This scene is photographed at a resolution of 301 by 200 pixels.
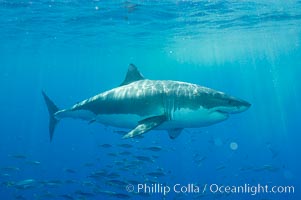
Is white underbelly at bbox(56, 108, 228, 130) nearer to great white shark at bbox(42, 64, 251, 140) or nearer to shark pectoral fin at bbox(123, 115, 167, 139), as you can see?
great white shark at bbox(42, 64, 251, 140)

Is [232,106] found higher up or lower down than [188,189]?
higher up

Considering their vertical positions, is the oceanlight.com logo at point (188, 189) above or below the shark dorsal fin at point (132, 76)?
A: below

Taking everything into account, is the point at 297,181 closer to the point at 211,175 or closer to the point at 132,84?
the point at 211,175

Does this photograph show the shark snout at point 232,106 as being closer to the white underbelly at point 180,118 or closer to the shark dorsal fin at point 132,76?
the white underbelly at point 180,118

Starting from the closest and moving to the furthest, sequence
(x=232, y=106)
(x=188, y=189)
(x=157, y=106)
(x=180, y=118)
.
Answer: (x=232, y=106) < (x=180, y=118) < (x=157, y=106) < (x=188, y=189)

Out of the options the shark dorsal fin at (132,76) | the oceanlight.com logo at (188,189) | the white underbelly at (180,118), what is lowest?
the oceanlight.com logo at (188,189)

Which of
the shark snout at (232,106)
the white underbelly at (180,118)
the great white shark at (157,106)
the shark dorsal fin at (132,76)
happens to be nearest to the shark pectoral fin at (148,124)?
the great white shark at (157,106)

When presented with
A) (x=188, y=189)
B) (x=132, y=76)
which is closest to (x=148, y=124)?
(x=132, y=76)

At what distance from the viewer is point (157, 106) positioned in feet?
24.6

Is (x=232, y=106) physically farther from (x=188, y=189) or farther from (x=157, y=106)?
(x=188, y=189)

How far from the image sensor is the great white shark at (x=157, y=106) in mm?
6676

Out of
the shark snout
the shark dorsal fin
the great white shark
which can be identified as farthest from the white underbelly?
the shark dorsal fin

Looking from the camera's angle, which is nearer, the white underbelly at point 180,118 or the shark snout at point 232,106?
the shark snout at point 232,106

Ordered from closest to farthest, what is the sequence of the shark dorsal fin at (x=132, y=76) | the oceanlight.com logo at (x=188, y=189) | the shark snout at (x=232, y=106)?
the shark snout at (x=232, y=106)
the shark dorsal fin at (x=132, y=76)
the oceanlight.com logo at (x=188, y=189)
